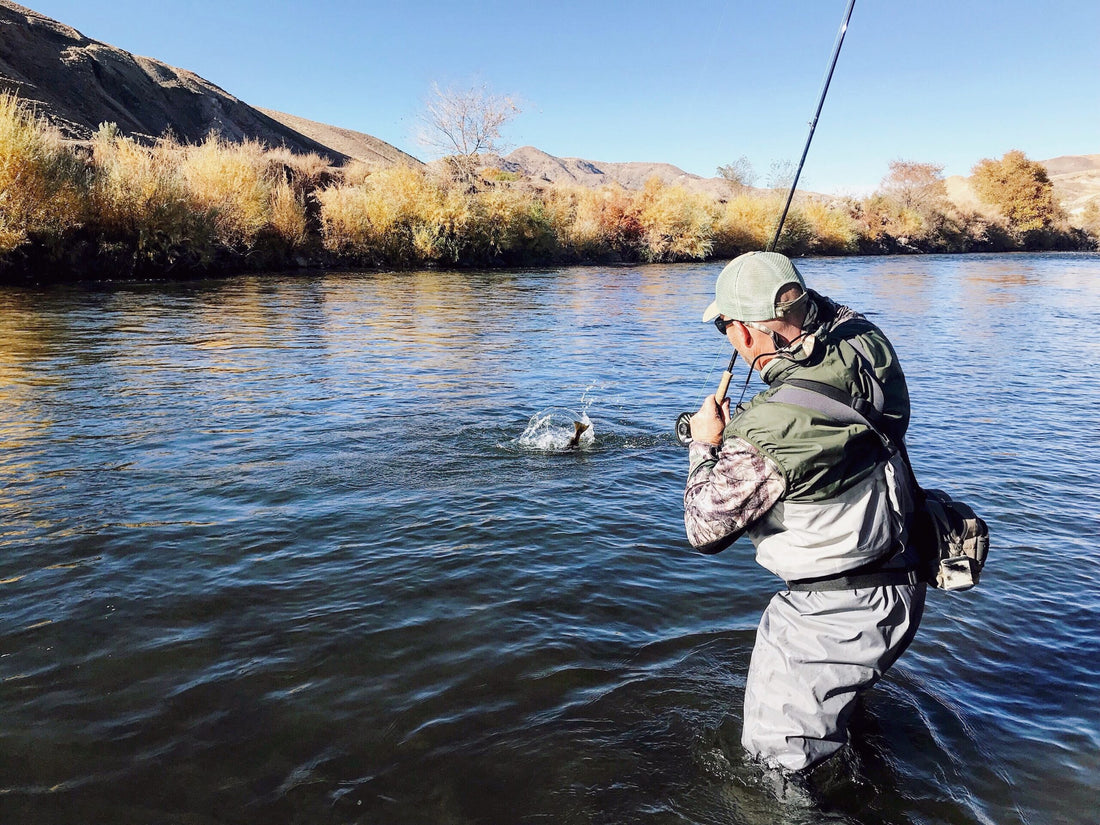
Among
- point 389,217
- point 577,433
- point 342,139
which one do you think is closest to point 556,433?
point 577,433

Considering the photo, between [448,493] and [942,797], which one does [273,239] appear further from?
[942,797]

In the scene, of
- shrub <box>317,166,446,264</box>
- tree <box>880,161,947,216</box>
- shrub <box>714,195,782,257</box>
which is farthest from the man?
tree <box>880,161,947,216</box>

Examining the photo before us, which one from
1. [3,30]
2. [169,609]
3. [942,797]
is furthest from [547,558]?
[3,30]

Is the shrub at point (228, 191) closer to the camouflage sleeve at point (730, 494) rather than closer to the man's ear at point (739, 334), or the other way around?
the man's ear at point (739, 334)

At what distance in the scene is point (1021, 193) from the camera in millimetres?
78688

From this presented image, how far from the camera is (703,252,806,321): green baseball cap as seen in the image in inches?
114

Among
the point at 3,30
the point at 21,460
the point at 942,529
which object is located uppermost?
the point at 3,30

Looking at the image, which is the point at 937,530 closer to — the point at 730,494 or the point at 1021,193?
the point at 730,494

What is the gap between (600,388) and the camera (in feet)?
37.8

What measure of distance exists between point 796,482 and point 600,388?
8843 mm

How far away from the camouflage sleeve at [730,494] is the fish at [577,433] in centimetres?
545

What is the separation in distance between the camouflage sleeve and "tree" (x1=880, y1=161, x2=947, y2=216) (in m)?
80.4

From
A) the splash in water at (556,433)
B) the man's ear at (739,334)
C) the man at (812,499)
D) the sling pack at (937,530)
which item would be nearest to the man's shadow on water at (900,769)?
the man at (812,499)

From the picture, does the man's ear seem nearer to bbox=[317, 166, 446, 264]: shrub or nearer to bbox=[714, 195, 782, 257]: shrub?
bbox=[317, 166, 446, 264]: shrub
